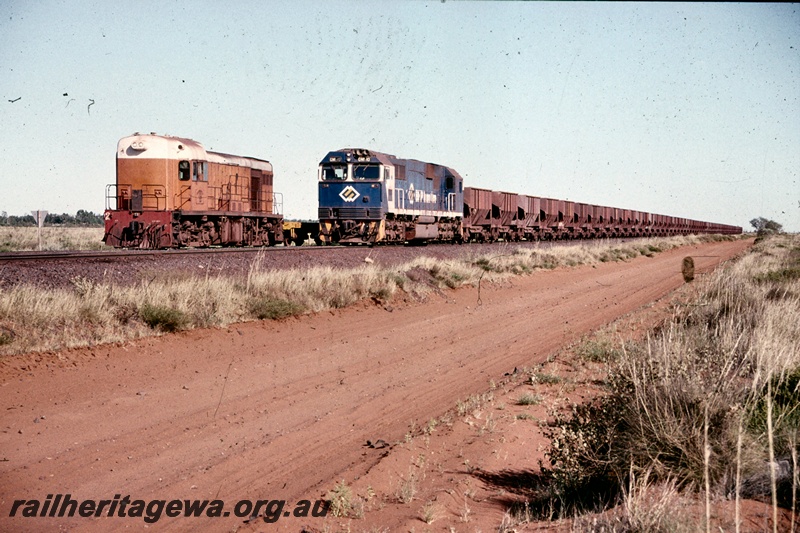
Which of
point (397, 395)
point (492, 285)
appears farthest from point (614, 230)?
point (397, 395)

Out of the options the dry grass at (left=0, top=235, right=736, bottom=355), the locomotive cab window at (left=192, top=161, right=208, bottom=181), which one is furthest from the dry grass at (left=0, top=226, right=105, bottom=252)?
the dry grass at (left=0, top=235, right=736, bottom=355)

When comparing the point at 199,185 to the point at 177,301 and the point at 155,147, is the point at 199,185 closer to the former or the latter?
the point at 155,147

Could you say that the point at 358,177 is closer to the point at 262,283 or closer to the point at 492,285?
the point at 492,285

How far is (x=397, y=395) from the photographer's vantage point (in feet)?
32.9

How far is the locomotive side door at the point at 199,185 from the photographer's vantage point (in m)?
25.5

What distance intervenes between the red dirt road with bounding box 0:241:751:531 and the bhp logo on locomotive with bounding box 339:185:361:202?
573 inches

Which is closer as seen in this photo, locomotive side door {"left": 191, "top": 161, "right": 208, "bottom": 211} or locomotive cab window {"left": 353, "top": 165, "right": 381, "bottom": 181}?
locomotive side door {"left": 191, "top": 161, "right": 208, "bottom": 211}

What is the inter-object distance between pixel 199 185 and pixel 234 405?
1821 centimetres

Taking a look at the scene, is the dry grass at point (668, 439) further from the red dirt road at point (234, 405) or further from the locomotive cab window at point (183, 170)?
the locomotive cab window at point (183, 170)

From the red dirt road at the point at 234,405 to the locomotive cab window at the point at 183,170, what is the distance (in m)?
12.4

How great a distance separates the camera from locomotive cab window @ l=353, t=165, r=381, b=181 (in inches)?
1165

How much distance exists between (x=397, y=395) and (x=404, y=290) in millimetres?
8656

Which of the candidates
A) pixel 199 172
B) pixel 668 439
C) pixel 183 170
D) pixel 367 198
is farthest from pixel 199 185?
pixel 668 439

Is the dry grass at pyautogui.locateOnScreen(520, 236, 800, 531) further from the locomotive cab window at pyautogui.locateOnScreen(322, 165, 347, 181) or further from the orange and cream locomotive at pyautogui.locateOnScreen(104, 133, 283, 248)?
the locomotive cab window at pyautogui.locateOnScreen(322, 165, 347, 181)
